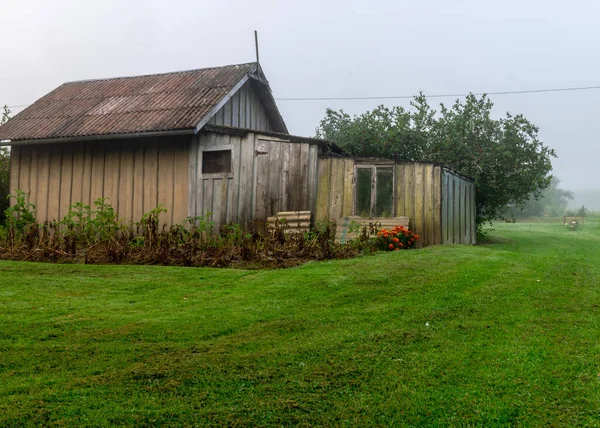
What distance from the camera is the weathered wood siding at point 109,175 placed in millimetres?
15539

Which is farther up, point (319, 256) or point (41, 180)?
point (41, 180)

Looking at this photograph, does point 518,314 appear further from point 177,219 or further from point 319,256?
point 177,219

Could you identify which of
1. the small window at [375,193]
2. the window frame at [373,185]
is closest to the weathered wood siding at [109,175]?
the window frame at [373,185]

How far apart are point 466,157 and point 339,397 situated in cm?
2070

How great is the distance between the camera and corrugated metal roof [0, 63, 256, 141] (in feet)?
50.2

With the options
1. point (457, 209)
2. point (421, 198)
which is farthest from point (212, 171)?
point (457, 209)

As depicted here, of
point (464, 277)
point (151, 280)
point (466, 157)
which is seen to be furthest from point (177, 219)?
point (466, 157)

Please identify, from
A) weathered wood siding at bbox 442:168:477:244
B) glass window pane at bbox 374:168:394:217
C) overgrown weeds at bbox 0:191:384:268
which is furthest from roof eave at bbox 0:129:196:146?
weathered wood siding at bbox 442:168:477:244

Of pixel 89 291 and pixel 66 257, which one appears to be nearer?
pixel 89 291

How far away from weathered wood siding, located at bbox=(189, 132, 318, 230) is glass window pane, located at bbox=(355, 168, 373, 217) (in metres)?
1.20

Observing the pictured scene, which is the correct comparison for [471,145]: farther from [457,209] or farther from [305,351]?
[305,351]

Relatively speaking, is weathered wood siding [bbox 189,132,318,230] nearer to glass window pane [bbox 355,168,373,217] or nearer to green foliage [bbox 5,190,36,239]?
glass window pane [bbox 355,168,373,217]

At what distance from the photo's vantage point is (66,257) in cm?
1209

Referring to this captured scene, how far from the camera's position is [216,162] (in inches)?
608
